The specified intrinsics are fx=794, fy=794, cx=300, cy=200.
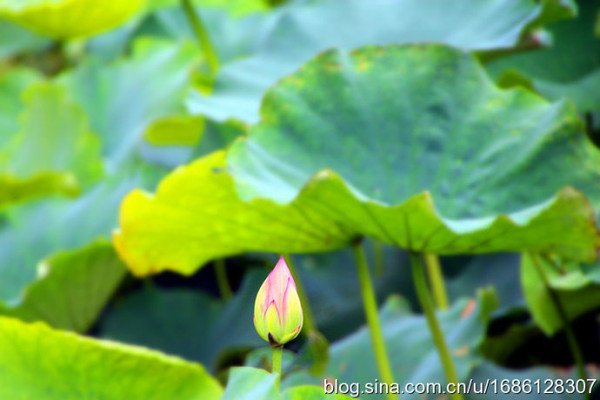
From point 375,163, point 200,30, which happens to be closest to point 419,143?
point 375,163

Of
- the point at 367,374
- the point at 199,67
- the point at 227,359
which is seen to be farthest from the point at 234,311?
the point at 199,67

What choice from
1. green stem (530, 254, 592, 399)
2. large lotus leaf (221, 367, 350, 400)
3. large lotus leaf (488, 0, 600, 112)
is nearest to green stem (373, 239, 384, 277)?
large lotus leaf (488, 0, 600, 112)

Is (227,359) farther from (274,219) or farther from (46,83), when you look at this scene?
(46,83)

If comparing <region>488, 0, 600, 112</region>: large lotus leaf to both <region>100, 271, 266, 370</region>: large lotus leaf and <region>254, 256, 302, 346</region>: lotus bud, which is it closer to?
<region>100, 271, 266, 370</region>: large lotus leaf

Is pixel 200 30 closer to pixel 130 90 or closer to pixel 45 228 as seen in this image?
pixel 130 90

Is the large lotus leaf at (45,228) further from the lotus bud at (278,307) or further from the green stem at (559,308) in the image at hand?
the lotus bud at (278,307)
